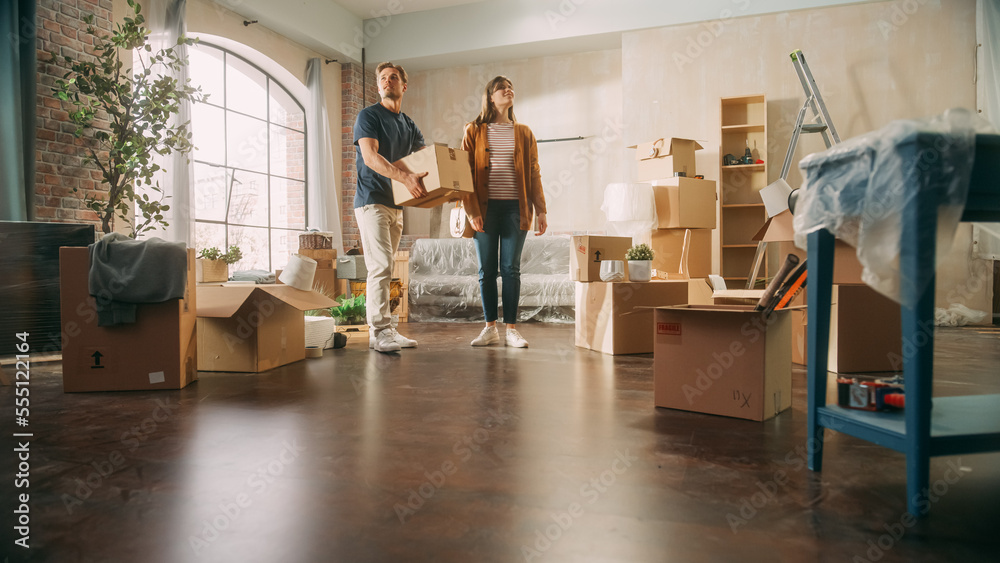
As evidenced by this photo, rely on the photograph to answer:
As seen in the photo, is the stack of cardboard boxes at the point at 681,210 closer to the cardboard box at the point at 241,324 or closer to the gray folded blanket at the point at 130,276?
the cardboard box at the point at 241,324

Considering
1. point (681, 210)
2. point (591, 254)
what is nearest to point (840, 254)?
point (591, 254)

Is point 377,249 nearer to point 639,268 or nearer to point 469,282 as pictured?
point 639,268

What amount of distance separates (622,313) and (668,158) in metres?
2.23

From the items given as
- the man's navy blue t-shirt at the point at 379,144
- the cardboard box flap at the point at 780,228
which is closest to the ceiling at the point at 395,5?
the man's navy blue t-shirt at the point at 379,144

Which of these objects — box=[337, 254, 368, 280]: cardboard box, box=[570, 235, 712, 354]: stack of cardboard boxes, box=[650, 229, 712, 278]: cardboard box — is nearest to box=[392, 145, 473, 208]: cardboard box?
box=[570, 235, 712, 354]: stack of cardboard boxes

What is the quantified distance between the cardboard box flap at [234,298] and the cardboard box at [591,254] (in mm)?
1404

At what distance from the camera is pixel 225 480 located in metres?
1.25

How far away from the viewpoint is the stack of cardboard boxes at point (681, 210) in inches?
181

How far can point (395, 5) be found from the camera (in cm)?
619

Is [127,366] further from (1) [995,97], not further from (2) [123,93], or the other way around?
(1) [995,97]

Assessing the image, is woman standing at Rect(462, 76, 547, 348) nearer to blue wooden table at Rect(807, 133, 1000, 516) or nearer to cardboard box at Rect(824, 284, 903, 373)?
cardboard box at Rect(824, 284, 903, 373)

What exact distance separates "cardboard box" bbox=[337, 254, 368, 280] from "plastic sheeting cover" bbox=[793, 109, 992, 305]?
167 inches

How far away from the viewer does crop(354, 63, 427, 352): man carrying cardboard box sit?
9.56 ft

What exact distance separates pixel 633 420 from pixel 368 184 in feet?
6.07
